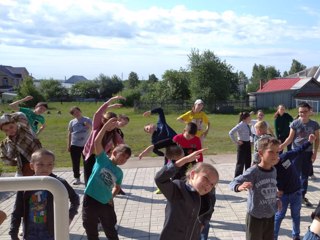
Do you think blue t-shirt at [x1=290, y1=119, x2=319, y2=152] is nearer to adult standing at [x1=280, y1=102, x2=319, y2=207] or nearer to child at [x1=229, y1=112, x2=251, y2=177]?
adult standing at [x1=280, y1=102, x2=319, y2=207]

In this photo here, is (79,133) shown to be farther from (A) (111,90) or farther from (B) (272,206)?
(A) (111,90)

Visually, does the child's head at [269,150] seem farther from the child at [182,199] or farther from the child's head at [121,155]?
the child's head at [121,155]

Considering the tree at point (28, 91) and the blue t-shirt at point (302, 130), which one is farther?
the tree at point (28, 91)

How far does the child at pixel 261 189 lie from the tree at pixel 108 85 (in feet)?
253

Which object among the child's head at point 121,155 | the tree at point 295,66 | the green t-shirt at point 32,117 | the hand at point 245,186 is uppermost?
the tree at point 295,66

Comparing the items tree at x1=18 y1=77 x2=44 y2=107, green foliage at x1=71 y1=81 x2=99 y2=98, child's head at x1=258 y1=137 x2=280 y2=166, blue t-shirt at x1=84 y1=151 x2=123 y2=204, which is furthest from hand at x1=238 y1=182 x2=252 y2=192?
green foliage at x1=71 y1=81 x2=99 y2=98

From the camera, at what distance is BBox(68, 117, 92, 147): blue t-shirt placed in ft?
27.2

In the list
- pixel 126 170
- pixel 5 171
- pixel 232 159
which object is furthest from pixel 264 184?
pixel 5 171

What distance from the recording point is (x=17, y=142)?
5.23m

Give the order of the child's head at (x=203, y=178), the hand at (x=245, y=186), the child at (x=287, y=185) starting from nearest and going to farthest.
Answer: the child's head at (x=203, y=178) < the hand at (x=245, y=186) < the child at (x=287, y=185)

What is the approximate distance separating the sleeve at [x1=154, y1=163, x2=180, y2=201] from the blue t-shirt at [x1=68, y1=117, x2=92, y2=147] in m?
5.53

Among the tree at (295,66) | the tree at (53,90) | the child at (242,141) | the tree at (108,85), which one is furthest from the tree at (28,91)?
the tree at (295,66)

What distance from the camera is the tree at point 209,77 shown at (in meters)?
52.8

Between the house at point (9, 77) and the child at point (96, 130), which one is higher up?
the house at point (9, 77)
